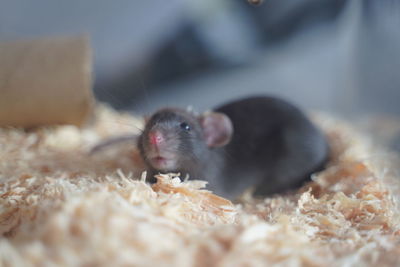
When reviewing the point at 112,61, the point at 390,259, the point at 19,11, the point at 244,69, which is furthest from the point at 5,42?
the point at 390,259

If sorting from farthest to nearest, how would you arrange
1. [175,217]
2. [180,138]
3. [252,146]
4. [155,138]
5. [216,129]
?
[252,146], [216,129], [180,138], [155,138], [175,217]

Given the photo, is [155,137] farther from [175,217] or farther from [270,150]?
[270,150]

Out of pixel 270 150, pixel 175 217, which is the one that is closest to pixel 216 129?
pixel 270 150

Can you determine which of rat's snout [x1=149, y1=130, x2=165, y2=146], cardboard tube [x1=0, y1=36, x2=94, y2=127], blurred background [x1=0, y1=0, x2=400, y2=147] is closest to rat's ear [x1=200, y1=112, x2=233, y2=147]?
rat's snout [x1=149, y1=130, x2=165, y2=146]

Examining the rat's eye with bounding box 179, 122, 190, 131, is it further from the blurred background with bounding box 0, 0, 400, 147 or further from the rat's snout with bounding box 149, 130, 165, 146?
the blurred background with bounding box 0, 0, 400, 147

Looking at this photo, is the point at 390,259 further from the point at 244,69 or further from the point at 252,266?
the point at 244,69

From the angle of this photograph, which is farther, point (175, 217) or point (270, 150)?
point (270, 150)
